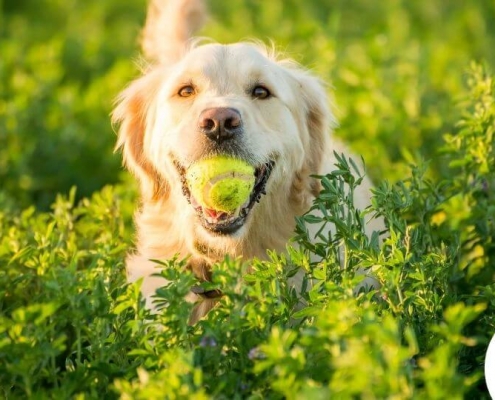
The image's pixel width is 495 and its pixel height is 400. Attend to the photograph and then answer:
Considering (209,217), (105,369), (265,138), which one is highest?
(265,138)

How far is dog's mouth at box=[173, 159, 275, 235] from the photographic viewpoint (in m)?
4.44

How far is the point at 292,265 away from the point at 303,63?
4.09 m

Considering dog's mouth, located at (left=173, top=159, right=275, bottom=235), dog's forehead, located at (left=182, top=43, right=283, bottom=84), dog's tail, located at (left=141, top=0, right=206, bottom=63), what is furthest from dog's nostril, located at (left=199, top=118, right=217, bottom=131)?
dog's tail, located at (left=141, top=0, right=206, bottom=63)

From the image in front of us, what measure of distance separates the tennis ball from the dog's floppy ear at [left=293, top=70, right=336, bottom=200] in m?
0.71

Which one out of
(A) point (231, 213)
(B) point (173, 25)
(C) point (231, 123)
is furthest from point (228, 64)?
(B) point (173, 25)

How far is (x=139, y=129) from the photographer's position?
17.0 feet

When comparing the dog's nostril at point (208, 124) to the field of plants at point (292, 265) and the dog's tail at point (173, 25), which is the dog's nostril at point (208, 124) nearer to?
the field of plants at point (292, 265)

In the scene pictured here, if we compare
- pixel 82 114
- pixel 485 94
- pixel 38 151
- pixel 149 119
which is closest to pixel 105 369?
pixel 149 119

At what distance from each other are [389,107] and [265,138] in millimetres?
2513

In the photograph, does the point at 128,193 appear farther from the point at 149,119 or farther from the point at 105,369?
the point at 105,369

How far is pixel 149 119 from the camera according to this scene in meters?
5.06

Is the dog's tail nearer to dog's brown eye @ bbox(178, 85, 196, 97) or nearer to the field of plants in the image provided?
the field of plants

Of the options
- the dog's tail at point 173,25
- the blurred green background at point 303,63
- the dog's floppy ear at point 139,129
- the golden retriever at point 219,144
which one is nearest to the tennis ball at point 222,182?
the golden retriever at point 219,144

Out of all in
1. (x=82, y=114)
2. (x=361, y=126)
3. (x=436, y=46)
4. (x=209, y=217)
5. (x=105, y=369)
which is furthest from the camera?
(x=436, y=46)
